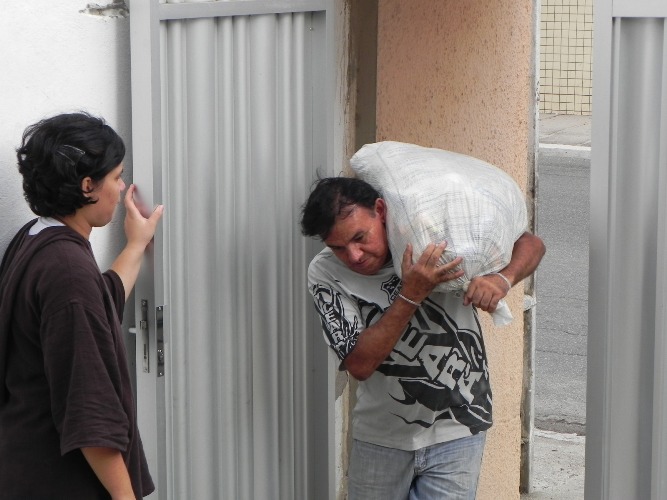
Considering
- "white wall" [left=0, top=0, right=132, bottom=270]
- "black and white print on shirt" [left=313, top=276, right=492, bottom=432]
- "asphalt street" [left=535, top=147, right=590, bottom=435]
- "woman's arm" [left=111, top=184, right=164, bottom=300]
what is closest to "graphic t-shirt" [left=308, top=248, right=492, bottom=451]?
"black and white print on shirt" [left=313, top=276, right=492, bottom=432]

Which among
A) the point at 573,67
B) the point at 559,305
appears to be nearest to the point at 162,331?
the point at 559,305

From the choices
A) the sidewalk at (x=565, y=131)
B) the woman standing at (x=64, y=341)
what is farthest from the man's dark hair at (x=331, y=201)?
the sidewalk at (x=565, y=131)

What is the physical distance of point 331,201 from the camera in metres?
3.10

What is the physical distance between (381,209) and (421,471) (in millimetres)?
750

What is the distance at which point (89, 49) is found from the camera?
3.12 meters

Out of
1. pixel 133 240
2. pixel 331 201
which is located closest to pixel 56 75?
pixel 133 240

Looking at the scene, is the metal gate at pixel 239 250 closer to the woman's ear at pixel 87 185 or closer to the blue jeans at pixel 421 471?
the blue jeans at pixel 421 471

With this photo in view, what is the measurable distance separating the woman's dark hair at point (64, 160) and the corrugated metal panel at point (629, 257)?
1.17m

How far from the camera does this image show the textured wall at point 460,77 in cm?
434

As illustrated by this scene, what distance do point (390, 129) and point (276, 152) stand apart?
92cm

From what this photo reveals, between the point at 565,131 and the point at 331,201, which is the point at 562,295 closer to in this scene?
the point at 565,131

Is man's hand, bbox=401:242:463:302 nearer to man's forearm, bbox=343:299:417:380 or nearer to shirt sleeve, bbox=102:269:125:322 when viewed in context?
man's forearm, bbox=343:299:417:380

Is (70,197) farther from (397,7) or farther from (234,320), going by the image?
(397,7)

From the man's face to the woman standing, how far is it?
68 cm
